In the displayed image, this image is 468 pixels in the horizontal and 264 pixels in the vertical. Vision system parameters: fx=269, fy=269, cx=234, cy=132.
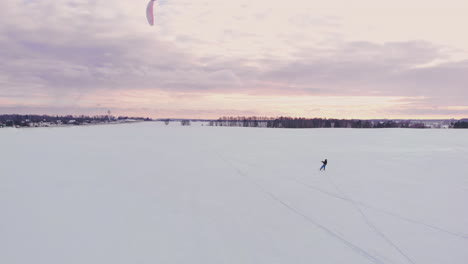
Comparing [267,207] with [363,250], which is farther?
[267,207]

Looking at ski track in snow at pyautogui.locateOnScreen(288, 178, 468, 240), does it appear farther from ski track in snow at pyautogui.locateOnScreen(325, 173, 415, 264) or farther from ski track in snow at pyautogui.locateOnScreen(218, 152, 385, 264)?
ski track in snow at pyautogui.locateOnScreen(218, 152, 385, 264)

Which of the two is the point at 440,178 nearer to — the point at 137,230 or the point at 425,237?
the point at 425,237

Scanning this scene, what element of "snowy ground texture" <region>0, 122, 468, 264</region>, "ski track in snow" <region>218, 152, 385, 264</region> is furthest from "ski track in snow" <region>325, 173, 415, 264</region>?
"ski track in snow" <region>218, 152, 385, 264</region>

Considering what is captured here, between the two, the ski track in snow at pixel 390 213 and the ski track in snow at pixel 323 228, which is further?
the ski track in snow at pixel 390 213

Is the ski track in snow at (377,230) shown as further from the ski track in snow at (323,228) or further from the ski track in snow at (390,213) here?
the ski track in snow at (323,228)

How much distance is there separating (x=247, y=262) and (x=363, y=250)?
92.6 inches

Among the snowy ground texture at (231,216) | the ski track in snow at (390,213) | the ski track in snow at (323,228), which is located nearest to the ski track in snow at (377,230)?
the snowy ground texture at (231,216)

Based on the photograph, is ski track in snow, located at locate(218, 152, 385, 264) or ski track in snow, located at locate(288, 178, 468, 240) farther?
ski track in snow, located at locate(288, 178, 468, 240)

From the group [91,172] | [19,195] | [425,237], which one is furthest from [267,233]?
[91,172]

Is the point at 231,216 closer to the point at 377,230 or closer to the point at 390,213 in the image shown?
the point at 377,230

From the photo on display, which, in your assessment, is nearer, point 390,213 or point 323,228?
point 323,228

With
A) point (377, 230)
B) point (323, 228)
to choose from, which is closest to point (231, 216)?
point (323, 228)

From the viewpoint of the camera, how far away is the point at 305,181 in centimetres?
1073

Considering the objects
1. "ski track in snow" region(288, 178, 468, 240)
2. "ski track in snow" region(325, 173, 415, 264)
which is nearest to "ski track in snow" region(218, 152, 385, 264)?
"ski track in snow" region(325, 173, 415, 264)
